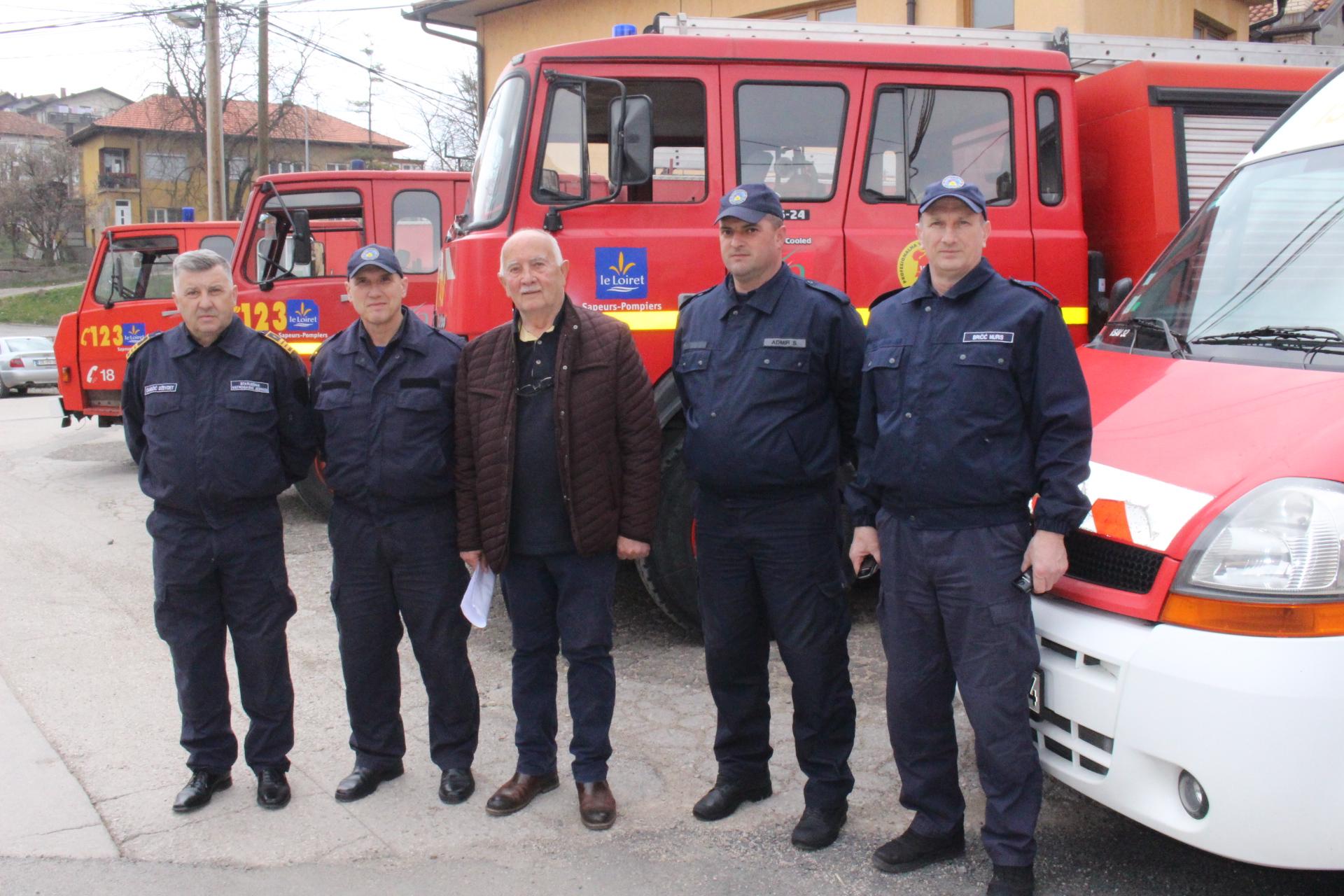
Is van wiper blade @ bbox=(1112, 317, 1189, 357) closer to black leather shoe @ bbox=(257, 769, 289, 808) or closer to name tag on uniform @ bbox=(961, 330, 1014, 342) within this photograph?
name tag on uniform @ bbox=(961, 330, 1014, 342)

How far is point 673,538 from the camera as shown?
16.0ft

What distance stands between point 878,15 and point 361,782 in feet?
35.5

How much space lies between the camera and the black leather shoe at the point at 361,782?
365cm

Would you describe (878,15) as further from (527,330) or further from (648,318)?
(527,330)

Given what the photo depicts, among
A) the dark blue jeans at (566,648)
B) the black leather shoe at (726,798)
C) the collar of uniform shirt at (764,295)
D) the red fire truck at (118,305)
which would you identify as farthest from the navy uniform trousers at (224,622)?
the red fire truck at (118,305)

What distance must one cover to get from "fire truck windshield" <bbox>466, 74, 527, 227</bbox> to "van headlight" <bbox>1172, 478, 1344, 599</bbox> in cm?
319

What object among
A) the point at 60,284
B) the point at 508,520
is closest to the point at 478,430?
the point at 508,520

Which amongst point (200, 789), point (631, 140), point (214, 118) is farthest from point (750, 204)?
point (214, 118)

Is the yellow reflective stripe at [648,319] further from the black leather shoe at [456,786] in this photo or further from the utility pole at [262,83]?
the utility pole at [262,83]

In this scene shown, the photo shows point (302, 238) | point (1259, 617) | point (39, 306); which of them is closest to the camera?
point (1259, 617)

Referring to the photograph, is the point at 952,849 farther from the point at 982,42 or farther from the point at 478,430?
the point at 982,42

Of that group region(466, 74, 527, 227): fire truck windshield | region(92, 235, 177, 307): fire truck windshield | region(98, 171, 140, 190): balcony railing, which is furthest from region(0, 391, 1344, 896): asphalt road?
region(98, 171, 140, 190): balcony railing

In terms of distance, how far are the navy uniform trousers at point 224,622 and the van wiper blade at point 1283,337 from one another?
2966 mm

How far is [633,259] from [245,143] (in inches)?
1512
